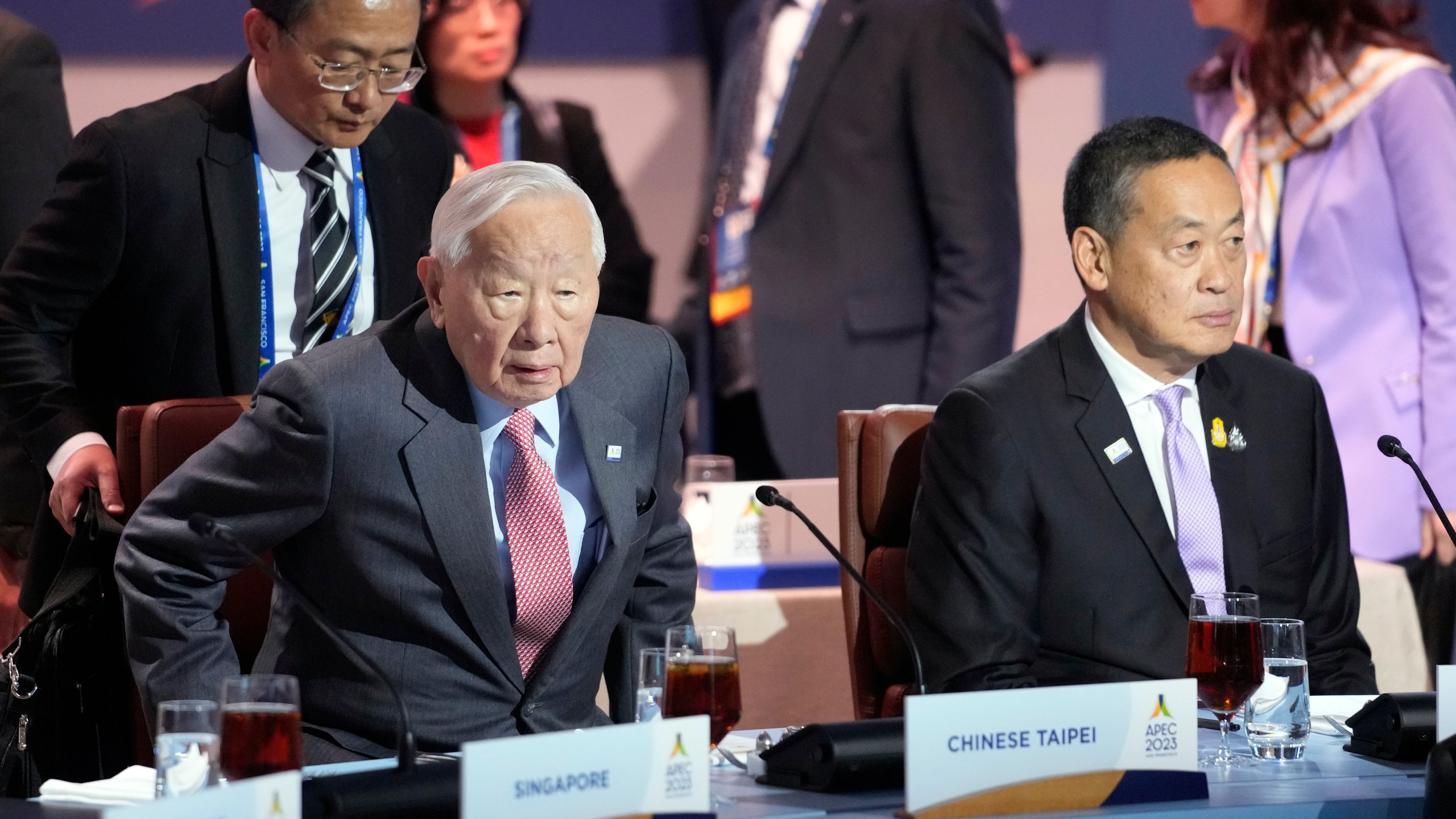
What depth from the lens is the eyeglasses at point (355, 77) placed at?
8.80ft

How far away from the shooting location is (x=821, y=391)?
4418mm

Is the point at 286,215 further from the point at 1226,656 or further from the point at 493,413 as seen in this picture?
the point at 1226,656

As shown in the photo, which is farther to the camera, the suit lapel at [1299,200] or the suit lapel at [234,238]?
→ the suit lapel at [1299,200]

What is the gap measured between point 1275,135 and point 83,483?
2774 millimetres

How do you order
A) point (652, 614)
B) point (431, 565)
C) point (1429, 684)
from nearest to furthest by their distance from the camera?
point (431, 565), point (652, 614), point (1429, 684)

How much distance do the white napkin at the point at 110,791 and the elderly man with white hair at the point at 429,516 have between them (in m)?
0.40

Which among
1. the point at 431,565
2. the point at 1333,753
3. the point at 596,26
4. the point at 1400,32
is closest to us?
the point at 1333,753

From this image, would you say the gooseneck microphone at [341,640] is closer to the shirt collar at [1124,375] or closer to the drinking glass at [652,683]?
the drinking glass at [652,683]

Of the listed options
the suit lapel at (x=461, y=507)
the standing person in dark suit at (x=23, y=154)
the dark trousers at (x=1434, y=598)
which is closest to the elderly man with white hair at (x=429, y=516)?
the suit lapel at (x=461, y=507)

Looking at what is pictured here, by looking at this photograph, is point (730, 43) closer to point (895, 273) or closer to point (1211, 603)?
point (895, 273)

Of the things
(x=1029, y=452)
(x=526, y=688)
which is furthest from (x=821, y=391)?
(x=526, y=688)

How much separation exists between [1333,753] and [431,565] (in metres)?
1.09

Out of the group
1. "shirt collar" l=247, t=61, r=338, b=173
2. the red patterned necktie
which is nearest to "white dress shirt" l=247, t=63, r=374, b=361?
A: "shirt collar" l=247, t=61, r=338, b=173

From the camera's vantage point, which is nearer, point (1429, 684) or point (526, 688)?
point (526, 688)
